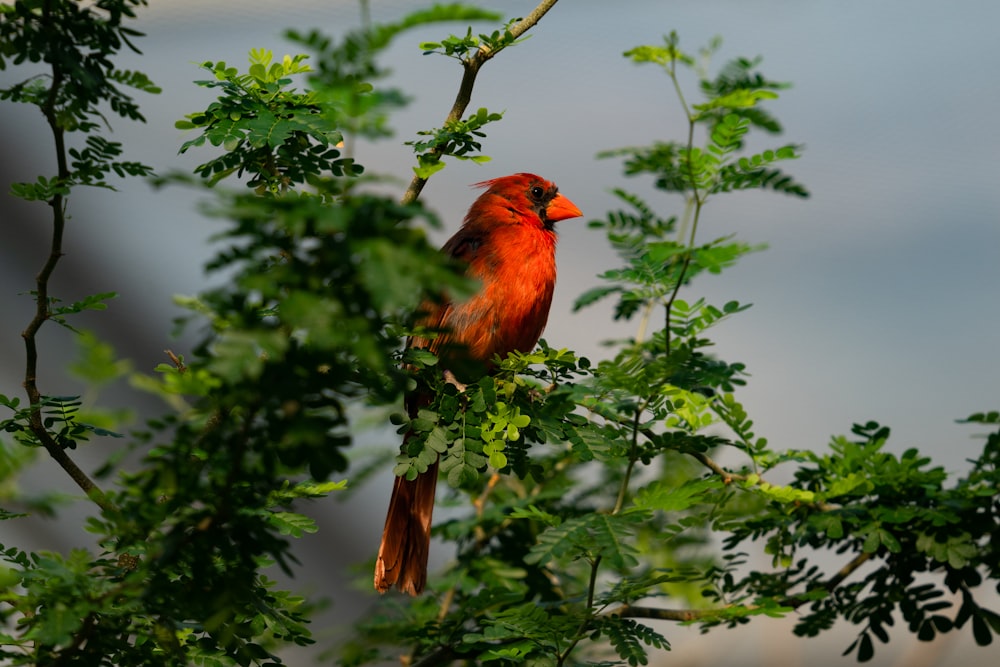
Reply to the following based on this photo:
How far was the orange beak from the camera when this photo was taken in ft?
9.21

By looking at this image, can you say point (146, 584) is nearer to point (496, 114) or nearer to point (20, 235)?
point (496, 114)

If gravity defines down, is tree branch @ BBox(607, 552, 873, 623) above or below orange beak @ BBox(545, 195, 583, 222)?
below

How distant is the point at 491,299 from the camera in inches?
95.2

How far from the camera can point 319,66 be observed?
87cm

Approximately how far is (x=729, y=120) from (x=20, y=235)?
3054mm

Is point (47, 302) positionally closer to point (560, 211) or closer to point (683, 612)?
point (683, 612)

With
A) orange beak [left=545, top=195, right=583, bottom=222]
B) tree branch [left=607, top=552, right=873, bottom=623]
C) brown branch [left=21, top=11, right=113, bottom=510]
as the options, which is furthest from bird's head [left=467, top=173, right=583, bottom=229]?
brown branch [left=21, top=11, right=113, bottom=510]

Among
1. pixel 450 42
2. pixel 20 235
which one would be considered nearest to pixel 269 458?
pixel 450 42

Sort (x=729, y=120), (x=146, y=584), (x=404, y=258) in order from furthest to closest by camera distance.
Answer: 1. (x=729, y=120)
2. (x=146, y=584)
3. (x=404, y=258)

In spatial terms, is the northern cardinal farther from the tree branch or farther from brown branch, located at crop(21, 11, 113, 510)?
brown branch, located at crop(21, 11, 113, 510)

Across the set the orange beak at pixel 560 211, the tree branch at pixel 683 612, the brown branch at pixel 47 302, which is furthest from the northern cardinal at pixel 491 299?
the brown branch at pixel 47 302

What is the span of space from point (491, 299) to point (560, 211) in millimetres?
511

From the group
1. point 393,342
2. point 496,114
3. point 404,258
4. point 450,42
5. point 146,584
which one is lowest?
point 146,584

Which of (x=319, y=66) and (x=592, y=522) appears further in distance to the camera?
(x=592, y=522)
